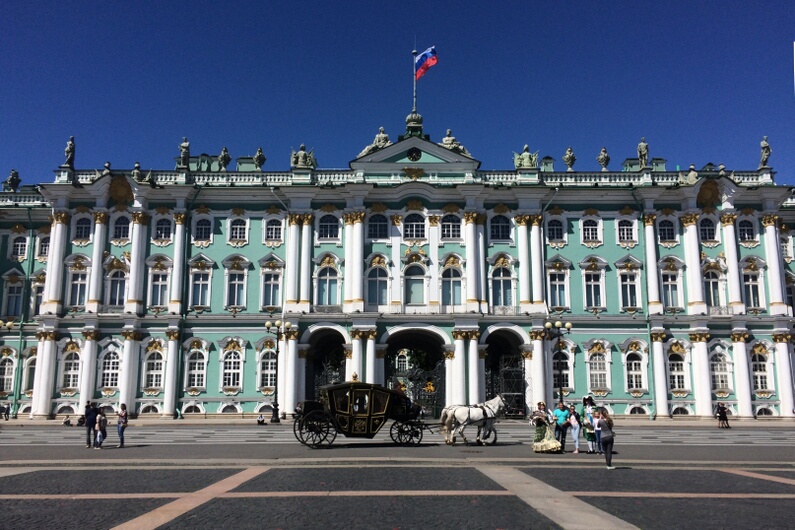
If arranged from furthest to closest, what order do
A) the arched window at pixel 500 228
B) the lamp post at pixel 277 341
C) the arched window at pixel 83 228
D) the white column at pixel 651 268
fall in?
the arched window at pixel 83 228
the arched window at pixel 500 228
the white column at pixel 651 268
the lamp post at pixel 277 341

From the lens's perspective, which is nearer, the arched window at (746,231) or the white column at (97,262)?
the white column at (97,262)

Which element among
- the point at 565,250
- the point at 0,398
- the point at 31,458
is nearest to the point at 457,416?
the point at 31,458

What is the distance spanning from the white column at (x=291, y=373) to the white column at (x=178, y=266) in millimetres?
8009

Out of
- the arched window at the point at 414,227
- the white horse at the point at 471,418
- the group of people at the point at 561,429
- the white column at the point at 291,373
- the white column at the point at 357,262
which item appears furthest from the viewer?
the arched window at the point at 414,227

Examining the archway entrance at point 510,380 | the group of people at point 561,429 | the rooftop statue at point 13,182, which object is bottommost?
the group of people at point 561,429

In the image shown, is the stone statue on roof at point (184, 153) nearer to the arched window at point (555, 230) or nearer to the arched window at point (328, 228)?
the arched window at point (328, 228)

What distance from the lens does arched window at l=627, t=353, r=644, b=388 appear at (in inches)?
1857

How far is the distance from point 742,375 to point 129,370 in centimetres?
4075

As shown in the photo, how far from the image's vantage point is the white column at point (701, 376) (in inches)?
1812

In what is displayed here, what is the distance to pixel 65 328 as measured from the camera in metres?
47.4

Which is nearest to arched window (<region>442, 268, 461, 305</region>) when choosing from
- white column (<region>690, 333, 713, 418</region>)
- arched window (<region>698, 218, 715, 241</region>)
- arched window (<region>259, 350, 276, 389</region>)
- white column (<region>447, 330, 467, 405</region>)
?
white column (<region>447, 330, 467, 405</region>)

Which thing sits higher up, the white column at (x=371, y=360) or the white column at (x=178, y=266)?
the white column at (x=178, y=266)

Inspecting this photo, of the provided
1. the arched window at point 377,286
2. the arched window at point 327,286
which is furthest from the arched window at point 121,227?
the arched window at point 377,286

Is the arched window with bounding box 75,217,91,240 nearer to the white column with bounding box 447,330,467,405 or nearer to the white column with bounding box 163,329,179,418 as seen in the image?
the white column with bounding box 163,329,179,418
